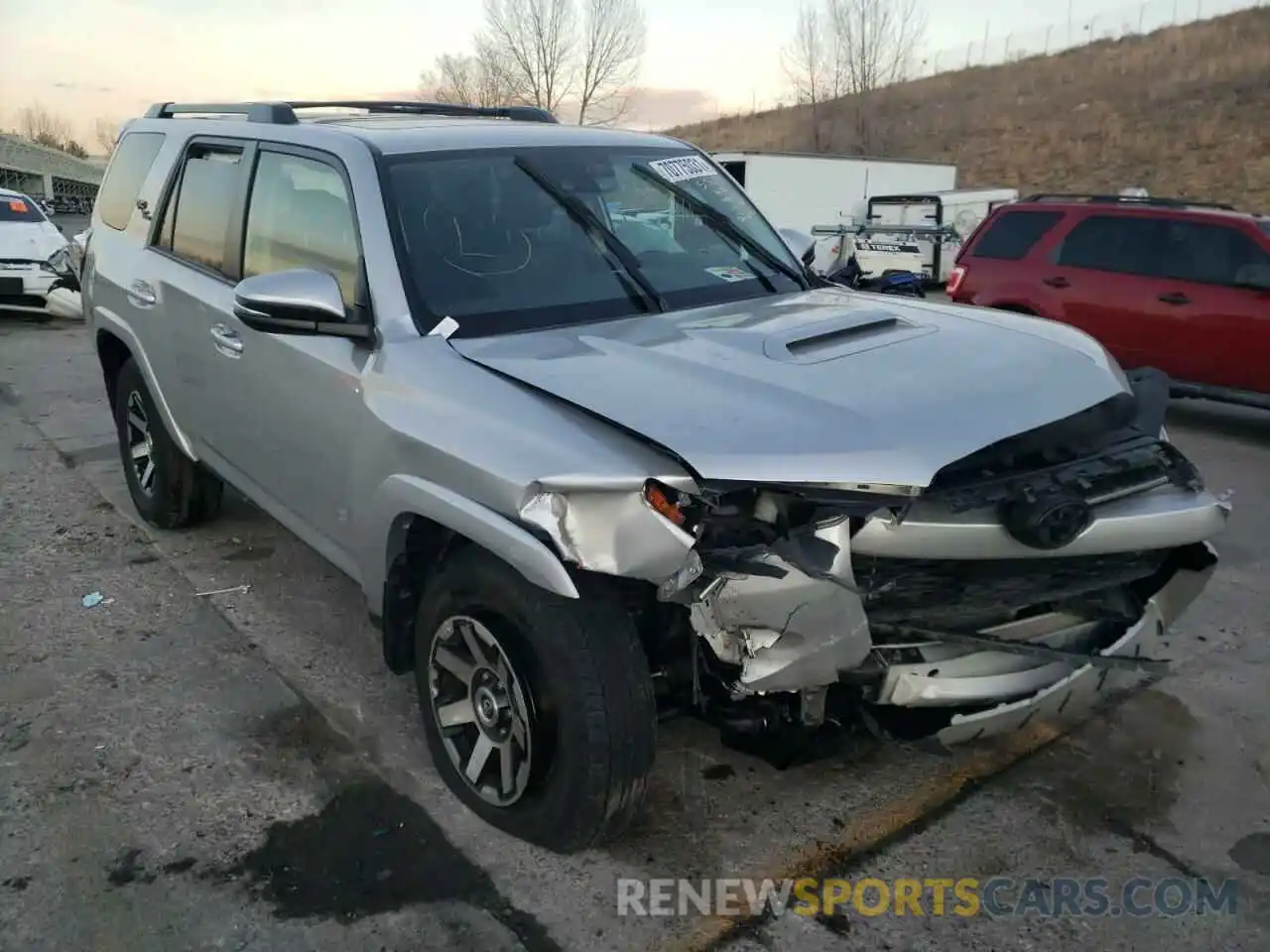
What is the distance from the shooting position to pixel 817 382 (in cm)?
258

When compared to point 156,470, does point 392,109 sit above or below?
above

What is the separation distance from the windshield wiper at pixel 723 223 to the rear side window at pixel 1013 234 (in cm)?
624

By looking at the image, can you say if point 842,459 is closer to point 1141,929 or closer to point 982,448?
point 982,448

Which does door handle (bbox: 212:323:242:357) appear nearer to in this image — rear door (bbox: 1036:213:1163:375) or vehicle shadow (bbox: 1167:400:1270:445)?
rear door (bbox: 1036:213:1163:375)

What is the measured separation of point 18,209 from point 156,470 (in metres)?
11.2

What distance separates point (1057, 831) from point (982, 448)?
4.28ft

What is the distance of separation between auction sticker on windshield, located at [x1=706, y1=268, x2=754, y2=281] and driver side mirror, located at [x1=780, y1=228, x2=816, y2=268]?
437 mm

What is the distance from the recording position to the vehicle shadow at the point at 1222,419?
8273mm

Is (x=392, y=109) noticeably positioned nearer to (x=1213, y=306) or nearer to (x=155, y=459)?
(x=155, y=459)

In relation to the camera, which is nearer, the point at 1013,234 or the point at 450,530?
the point at 450,530

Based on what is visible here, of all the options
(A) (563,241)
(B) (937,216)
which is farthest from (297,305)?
(B) (937,216)

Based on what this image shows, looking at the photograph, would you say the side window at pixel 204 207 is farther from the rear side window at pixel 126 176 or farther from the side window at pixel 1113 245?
the side window at pixel 1113 245

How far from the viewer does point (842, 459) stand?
2277mm

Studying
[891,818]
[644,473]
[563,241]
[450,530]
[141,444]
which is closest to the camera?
[644,473]
